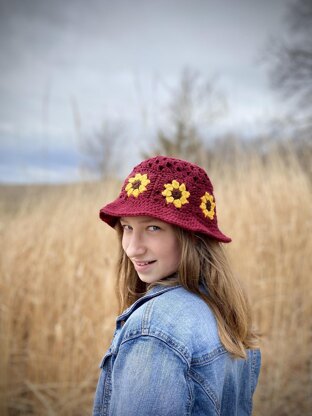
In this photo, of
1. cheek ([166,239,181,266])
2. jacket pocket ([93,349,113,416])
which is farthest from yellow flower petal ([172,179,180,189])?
jacket pocket ([93,349,113,416])

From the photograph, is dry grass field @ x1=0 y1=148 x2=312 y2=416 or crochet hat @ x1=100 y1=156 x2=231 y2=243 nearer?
crochet hat @ x1=100 y1=156 x2=231 y2=243

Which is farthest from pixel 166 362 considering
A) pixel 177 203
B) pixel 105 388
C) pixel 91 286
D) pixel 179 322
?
pixel 91 286

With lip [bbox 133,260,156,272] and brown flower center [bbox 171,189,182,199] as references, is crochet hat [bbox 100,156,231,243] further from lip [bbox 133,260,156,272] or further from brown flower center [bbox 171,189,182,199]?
lip [bbox 133,260,156,272]

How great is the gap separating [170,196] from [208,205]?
Result: 0.12 m

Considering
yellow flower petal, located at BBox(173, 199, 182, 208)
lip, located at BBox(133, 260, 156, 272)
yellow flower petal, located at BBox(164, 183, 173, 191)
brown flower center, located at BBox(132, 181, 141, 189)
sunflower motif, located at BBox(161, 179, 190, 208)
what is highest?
brown flower center, located at BBox(132, 181, 141, 189)

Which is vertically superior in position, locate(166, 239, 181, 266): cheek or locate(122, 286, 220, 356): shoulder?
locate(166, 239, 181, 266): cheek

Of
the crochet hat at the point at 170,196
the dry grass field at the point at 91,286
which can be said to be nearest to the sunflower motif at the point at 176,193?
the crochet hat at the point at 170,196

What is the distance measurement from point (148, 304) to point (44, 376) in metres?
1.64

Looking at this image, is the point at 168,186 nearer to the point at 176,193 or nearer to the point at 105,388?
the point at 176,193

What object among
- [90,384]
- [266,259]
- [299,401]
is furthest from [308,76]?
[90,384]

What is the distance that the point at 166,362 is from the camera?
0.70 m

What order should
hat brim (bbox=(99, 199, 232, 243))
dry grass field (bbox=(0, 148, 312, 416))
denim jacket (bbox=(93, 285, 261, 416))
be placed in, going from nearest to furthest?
denim jacket (bbox=(93, 285, 261, 416)) → hat brim (bbox=(99, 199, 232, 243)) → dry grass field (bbox=(0, 148, 312, 416))

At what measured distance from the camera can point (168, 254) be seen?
88 centimetres

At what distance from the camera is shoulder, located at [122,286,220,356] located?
2.37 ft
